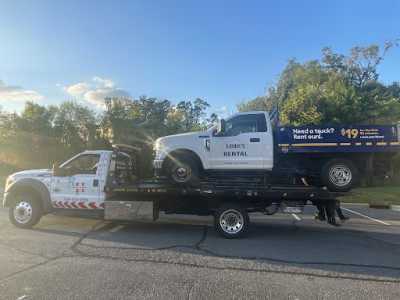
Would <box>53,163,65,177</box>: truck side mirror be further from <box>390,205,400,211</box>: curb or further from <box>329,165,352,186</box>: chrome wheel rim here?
<box>390,205,400,211</box>: curb

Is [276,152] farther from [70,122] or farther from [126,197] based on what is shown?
[70,122]

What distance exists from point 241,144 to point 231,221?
1890 millimetres

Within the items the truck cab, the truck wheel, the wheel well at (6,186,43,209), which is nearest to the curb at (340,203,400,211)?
the truck cab

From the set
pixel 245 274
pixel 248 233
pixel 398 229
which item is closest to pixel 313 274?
pixel 245 274

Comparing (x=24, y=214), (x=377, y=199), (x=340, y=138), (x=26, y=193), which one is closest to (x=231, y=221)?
(x=340, y=138)

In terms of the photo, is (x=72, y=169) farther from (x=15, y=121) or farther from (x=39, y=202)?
(x=15, y=121)

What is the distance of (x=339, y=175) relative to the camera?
22.8 feet

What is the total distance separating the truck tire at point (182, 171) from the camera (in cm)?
727

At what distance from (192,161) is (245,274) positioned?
3422 millimetres

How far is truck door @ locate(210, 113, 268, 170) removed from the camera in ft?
23.4

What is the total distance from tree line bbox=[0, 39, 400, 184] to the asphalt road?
365 inches

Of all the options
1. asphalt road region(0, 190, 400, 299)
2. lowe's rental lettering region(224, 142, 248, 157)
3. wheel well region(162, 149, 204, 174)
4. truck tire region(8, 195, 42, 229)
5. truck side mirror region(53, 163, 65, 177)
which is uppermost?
lowe's rental lettering region(224, 142, 248, 157)

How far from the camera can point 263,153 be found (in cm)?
709

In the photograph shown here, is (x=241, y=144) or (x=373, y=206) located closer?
(x=241, y=144)
